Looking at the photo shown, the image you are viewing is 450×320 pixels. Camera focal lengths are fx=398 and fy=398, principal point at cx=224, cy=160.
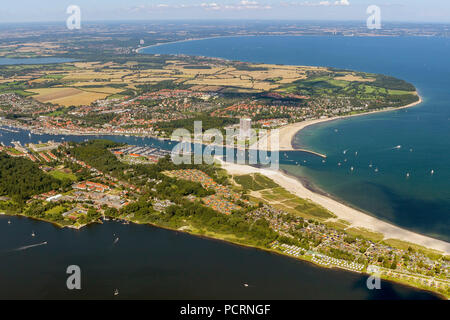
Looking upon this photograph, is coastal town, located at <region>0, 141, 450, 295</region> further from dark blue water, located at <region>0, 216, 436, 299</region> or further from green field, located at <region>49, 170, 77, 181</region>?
dark blue water, located at <region>0, 216, 436, 299</region>

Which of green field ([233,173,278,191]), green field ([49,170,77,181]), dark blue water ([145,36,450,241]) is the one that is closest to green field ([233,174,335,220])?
green field ([233,173,278,191])

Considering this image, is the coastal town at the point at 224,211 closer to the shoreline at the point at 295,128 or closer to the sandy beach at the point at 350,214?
the sandy beach at the point at 350,214

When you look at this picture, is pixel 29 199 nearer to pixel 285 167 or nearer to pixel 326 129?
pixel 285 167

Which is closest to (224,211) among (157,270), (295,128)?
(157,270)

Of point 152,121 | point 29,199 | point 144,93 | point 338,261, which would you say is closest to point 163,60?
point 144,93

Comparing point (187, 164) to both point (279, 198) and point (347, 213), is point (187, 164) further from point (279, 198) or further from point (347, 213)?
point (347, 213)

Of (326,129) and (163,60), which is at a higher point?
(163,60)

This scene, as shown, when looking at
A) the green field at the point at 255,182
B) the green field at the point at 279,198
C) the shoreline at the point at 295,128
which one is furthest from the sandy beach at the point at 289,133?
the green field at the point at 279,198
